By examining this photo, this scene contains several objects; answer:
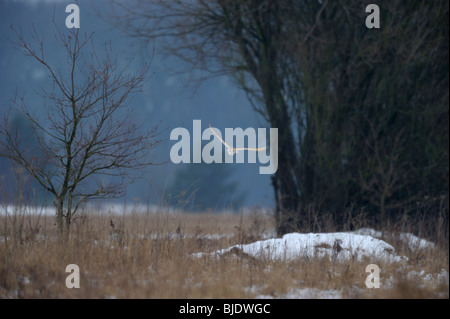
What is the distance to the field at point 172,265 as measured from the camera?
4.84 meters

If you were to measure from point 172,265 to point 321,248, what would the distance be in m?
2.40

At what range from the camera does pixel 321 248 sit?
22.6 feet

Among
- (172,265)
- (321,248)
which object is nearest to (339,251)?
(321,248)

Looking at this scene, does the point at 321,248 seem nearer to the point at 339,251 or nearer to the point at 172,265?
the point at 339,251

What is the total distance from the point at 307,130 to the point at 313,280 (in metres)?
5.56

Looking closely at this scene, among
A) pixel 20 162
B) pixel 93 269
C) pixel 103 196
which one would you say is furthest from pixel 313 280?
pixel 20 162

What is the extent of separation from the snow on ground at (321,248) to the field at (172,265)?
0.10 m

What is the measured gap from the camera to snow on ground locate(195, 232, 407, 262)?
21.1ft

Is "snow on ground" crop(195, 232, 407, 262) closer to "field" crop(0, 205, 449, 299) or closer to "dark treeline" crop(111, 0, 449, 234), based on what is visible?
"field" crop(0, 205, 449, 299)

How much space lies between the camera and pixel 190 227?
6898 mm

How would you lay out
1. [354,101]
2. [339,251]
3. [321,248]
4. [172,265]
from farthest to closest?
[354,101], [321,248], [339,251], [172,265]

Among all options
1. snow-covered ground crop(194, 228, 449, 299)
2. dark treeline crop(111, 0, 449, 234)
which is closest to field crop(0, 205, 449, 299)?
snow-covered ground crop(194, 228, 449, 299)

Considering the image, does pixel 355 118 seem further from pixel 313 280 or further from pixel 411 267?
pixel 313 280

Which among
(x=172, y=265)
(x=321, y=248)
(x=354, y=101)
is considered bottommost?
(x=321, y=248)
